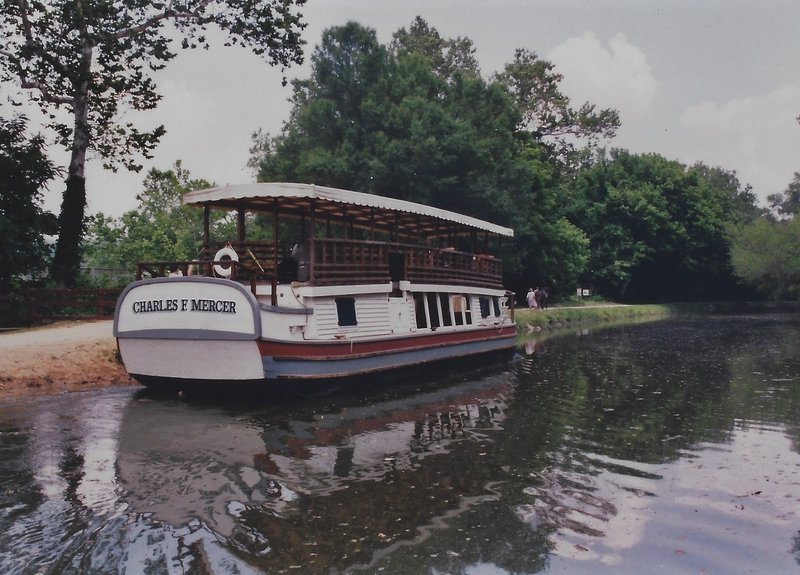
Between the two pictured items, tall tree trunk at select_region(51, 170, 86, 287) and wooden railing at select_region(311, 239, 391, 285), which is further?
tall tree trunk at select_region(51, 170, 86, 287)

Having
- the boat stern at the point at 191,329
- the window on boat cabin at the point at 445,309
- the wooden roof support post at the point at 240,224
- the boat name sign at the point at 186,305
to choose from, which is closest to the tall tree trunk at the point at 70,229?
the wooden roof support post at the point at 240,224

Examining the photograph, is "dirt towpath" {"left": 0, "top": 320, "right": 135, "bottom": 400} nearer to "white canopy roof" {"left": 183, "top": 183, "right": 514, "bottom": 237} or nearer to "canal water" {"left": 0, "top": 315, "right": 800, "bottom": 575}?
"canal water" {"left": 0, "top": 315, "right": 800, "bottom": 575}

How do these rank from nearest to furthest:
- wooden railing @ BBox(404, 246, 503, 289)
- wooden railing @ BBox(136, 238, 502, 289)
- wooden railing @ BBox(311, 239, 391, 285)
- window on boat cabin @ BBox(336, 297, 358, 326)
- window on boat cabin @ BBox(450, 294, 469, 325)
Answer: wooden railing @ BBox(136, 238, 502, 289) < wooden railing @ BBox(311, 239, 391, 285) < window on boat cabin @ BBox(336, 297, 358, 326) < wooden railing @ BBox(404, 246, 503, 289) < window on boat cabin @ BBox(450, 294, 469, 325)

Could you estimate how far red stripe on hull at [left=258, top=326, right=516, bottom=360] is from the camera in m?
13.1

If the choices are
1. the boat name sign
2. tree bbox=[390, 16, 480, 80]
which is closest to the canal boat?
the boat name sign

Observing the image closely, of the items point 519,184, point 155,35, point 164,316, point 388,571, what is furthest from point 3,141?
point 519,184

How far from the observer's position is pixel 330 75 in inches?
1449

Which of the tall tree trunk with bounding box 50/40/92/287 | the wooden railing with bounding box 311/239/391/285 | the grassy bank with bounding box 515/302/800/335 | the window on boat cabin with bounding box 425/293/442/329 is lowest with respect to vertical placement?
the grassy bank with bounding box 515/302/800/335

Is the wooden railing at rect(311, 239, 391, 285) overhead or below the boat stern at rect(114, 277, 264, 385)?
overhead

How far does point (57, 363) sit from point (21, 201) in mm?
9262

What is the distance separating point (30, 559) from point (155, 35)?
21.7 metres

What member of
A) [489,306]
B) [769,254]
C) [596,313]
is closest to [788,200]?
[769,254]

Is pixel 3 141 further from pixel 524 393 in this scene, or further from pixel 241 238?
pixel 524 393

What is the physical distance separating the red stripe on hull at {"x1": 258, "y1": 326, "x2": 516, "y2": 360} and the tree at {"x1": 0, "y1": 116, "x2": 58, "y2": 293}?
1221 centimetres
